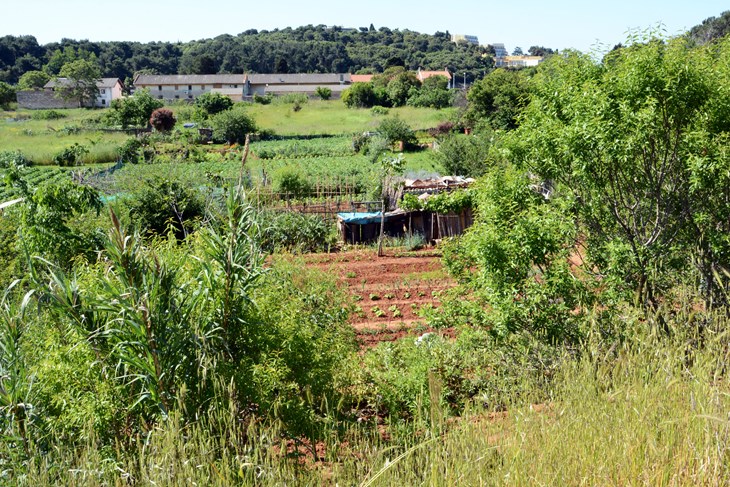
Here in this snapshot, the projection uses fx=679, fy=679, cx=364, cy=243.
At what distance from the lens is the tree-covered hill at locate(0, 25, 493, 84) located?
96.2 metres

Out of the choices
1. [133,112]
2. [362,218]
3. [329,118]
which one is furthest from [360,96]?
[362,218]

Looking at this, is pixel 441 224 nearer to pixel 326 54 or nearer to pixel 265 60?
pixel 265 60

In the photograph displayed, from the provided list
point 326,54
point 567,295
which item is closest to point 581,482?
point 567,295

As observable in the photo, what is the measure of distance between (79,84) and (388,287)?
6341 centimetres

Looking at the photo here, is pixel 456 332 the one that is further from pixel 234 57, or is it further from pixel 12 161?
pixel 234 57

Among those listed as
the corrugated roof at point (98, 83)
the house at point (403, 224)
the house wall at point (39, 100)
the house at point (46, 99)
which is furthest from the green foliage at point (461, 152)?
the corrugated roof at point (98, 83)

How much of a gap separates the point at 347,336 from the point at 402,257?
864 centimetres

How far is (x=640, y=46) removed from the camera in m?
7.05

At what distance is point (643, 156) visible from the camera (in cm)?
687

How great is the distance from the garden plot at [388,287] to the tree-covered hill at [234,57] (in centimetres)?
8565

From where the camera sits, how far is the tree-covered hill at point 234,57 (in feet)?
316

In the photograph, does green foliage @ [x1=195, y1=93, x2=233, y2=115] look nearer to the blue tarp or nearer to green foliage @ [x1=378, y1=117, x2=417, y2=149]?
green foliage @ [x1=378, y1=117, x2=417, y2=149]

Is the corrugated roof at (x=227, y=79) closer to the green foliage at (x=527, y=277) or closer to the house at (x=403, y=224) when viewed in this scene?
the house at (x=403, y=224)

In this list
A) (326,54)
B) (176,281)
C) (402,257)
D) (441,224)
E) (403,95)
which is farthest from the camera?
(326,54)
